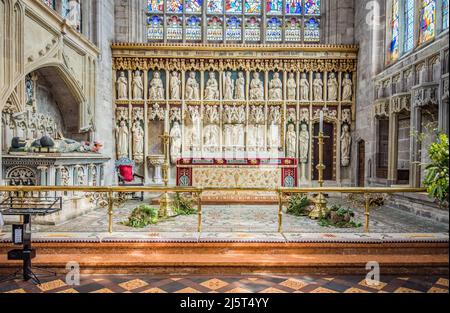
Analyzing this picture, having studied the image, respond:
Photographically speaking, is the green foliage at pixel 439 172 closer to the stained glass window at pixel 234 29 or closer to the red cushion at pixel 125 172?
the red cushion at pixel 125 172

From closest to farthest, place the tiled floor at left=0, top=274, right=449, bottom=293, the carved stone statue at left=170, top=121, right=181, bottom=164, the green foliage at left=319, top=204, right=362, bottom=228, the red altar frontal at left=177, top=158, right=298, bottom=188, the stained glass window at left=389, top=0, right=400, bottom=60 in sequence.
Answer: the tiled floor at left=0, top=274, right=449, bottom=293, the green foliage at left=319, top=204, right=362, bottom=228, the red altar frontal at left=177, top=158, right=298, bottom=188, the stained glass window at left=389, top=0, right=400, bottom=60, the carved stone statue at left=170, top=121, right=181, bottom=164

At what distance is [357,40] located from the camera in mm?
11961

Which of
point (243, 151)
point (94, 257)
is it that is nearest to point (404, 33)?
point (243, 151)

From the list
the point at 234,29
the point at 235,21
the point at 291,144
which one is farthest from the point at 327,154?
the point at 235,21

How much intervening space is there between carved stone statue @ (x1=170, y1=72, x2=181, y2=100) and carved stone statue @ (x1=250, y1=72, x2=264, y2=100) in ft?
8.81

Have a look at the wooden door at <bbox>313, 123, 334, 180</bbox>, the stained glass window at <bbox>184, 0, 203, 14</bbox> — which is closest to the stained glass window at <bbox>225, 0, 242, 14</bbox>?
the stained glass window at <bbox>184, 0, 203, 14</bbox>

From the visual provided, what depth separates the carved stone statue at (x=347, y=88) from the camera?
12.1 meters

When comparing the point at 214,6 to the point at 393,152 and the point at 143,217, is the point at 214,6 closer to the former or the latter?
the point at 393,152

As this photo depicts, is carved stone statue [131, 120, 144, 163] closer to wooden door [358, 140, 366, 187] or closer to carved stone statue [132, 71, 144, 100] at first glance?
carved stone statue [132, 71, 144, 100]

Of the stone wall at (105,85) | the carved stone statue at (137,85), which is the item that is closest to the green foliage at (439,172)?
the stone wall at (105,85)

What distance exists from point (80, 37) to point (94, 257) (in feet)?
24.3

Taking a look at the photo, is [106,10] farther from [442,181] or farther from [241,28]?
[442,181]

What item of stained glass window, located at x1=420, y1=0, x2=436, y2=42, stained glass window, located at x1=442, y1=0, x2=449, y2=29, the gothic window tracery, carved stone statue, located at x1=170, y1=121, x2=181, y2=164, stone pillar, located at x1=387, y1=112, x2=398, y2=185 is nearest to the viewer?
stained glass window, located at x1=442, y1=0, x2=449, y2=29

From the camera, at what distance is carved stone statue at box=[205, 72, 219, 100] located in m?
12.1
